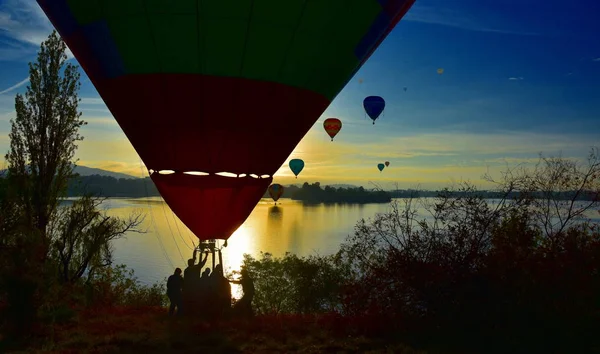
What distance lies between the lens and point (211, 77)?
6977mm

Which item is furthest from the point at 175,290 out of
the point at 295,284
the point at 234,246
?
the point at 234,246

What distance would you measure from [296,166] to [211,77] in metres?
34.1

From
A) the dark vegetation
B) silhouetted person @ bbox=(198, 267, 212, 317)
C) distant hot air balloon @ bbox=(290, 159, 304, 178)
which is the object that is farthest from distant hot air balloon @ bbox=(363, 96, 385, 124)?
silhouetted person @ bbox=(198, 267, 212, 317)

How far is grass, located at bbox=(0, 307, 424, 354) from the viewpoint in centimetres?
689

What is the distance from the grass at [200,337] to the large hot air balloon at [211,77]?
5.36 feet

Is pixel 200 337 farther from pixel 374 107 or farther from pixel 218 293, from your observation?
pixel 374 107

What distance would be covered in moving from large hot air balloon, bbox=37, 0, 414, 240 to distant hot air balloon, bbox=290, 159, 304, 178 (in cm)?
3237

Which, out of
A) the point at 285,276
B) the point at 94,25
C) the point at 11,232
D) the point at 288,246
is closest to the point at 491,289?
the point at 94,25

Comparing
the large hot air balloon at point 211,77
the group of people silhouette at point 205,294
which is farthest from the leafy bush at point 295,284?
the large hot air balloon at point 211,77

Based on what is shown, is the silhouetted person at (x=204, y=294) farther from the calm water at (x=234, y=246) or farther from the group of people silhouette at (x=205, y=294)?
the calm water at (x=234, y=246)

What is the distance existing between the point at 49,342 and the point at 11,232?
8259 millimetres

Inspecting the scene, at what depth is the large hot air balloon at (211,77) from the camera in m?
6.87

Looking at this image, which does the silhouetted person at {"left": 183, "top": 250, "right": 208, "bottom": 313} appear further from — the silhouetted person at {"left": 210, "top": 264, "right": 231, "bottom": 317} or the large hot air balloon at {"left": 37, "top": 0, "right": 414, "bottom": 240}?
the large hot air balloon at {"left": 37, "top": 0, "right": 414, "bottom": 240}

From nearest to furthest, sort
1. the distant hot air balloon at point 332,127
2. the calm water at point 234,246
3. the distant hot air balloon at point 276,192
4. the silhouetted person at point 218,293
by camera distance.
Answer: the silhouetted person at point 218,293
the distant hot air balloon at point 332,127
the distant hot air balloon at point 276,192
the calm water at point 234,246
